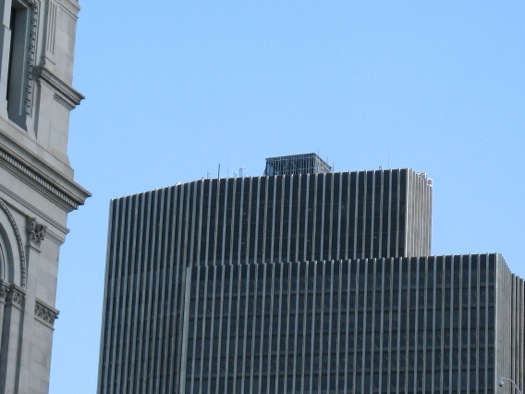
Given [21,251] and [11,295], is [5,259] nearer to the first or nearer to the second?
[21,251]

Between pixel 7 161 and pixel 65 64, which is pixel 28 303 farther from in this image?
pixel 65 64

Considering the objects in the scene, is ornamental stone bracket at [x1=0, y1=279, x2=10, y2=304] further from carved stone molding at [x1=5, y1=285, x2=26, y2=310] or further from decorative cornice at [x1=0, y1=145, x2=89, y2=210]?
decorative cornice at [x1=0, y1=145, x2=89, y2=210]

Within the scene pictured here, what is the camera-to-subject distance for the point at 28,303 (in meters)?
61.1

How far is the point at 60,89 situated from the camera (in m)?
64.4

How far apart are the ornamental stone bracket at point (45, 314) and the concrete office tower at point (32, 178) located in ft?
0.11

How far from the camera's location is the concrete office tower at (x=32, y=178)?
198 ft

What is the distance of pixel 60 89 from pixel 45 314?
7.79m

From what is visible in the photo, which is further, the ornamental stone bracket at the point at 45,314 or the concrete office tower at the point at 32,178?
the ornamental stone bracket at the point at 45,314

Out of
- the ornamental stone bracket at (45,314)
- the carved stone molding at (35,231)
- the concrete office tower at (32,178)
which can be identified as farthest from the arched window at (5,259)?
the ornamental stone bracket at (45,314)

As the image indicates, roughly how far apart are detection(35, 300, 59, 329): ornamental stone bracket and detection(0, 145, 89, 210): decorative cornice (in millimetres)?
3609

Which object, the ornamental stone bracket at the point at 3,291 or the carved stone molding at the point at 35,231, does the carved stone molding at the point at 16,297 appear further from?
the carved stone molding at the point at 35,231

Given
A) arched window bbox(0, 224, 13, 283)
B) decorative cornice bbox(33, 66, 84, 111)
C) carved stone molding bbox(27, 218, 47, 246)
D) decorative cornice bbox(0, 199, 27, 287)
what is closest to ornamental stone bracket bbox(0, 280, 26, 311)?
arched window bbox(0, 224, 13, 283)

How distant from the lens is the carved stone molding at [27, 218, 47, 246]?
61781mm

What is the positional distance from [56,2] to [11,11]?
2.01 metres
